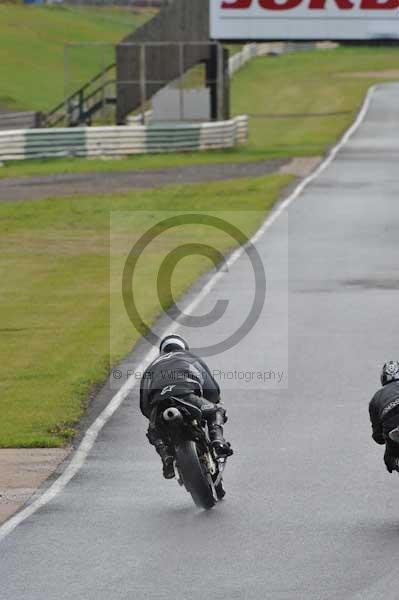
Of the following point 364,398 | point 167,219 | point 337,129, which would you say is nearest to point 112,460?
point 364,398

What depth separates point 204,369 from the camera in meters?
12.9

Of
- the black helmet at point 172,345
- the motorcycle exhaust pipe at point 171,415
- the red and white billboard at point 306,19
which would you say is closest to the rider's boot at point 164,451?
the motorcycle exhaust pipe at point 171,415

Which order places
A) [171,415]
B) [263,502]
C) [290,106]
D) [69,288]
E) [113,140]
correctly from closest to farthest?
[171,415], [263,502], [69,288], [113,140], [290,106]

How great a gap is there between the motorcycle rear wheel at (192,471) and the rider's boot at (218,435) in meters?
0.31

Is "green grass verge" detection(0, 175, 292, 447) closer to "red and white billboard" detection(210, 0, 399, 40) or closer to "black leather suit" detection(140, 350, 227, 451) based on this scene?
"black leather suit" detection(140, 350, 227, 451)

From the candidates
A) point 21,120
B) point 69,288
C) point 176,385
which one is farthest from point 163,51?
point 176,385

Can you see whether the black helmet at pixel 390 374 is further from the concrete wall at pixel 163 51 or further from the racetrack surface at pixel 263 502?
the concrete wall at pixel 163 51

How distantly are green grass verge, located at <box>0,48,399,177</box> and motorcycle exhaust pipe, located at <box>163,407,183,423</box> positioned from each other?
3420 cm

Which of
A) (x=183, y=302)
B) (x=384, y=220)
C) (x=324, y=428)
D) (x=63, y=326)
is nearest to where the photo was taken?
(x=324, y=428)

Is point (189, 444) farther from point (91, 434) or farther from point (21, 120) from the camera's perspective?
point (21, 120)

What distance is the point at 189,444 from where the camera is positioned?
481 inches

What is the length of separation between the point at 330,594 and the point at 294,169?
36936 millimetres

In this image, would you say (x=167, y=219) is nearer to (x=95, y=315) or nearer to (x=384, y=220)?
(x=384, y=220)

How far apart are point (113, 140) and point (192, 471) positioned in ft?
128
